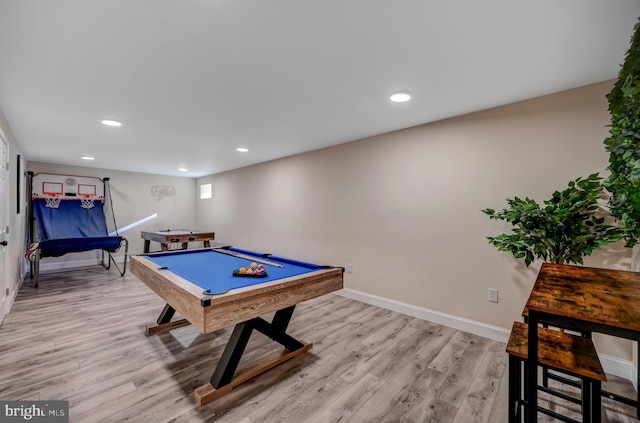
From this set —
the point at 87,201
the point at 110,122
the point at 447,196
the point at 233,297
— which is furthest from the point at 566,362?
the point at 87,201

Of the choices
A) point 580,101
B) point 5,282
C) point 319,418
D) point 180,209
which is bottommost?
point 319,418

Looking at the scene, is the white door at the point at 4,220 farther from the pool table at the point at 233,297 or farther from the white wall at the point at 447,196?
the white wall at the point at 447,196

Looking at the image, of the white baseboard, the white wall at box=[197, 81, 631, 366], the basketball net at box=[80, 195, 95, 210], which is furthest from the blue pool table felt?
the basketball net at box=[80, 195, 95, 210]

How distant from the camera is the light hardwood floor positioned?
1.66 meters

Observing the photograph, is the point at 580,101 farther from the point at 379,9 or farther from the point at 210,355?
the point at 210,355

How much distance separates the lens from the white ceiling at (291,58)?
1354mm

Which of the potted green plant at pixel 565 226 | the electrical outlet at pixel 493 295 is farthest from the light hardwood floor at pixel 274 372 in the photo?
the potted green plant at pixel 565 226

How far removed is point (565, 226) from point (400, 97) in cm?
155

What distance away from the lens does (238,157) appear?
483 cm

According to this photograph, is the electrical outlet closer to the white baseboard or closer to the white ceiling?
the white baseboard

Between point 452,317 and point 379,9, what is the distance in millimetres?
2787

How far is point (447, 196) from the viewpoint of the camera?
2.85 metres

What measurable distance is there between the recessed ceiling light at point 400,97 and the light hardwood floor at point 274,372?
7.25ft

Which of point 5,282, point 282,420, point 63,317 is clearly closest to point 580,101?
point 282,420
